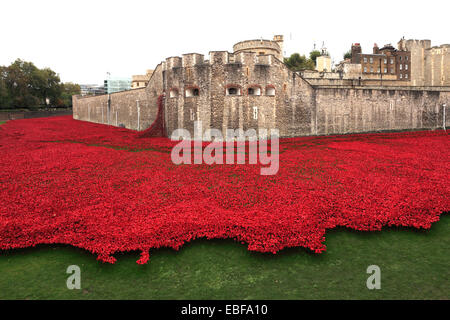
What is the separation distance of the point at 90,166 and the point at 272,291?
11835 millimetres

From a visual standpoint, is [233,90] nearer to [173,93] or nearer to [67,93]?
[173,93]

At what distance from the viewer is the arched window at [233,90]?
24.9 metres

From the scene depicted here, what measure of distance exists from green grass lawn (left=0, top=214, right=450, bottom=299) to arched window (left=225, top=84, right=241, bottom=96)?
65.7 feet

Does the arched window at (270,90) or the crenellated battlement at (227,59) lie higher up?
the crenellated battlement at (227,59)

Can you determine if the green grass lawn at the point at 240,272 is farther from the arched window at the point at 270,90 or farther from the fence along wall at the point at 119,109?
the fence along wall at the point at 119,109

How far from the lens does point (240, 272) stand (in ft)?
17.8

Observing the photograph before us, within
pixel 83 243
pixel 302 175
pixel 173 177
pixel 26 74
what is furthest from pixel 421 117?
pixel 26 74

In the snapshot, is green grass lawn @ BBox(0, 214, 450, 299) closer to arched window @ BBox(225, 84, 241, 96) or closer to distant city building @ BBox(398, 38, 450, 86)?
arched window @ BBox(225, 84, 241, 96)

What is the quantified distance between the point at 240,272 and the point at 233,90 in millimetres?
22113

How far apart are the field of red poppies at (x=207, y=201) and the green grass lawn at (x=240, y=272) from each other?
0.92ft

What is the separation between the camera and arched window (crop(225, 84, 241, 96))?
24922 mm

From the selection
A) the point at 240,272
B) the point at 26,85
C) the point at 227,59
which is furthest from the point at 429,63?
the point at 26,85

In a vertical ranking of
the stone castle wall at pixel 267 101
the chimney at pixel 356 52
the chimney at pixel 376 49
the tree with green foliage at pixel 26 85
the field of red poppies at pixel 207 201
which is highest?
the chimney at pixel 376 49

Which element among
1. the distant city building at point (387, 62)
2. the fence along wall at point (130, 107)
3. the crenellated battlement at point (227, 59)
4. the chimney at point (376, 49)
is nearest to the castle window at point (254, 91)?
the crenellated battlement at point (227, 59)
